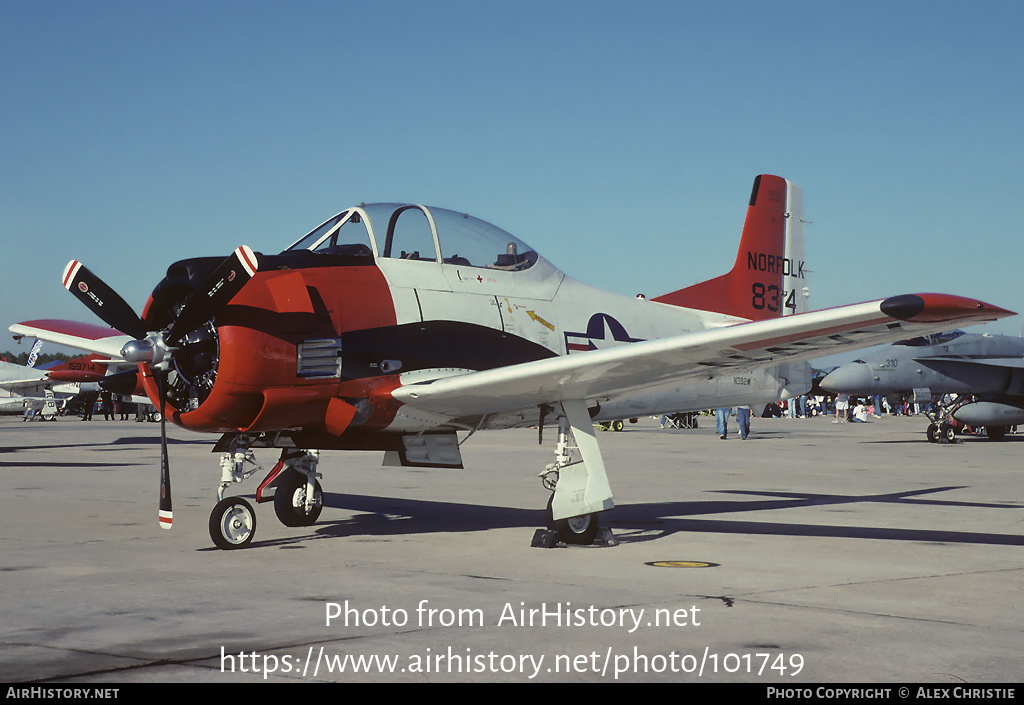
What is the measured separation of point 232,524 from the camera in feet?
28.8

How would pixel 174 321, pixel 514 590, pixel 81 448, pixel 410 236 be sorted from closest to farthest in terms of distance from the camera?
1. pixel 514 590
2. pixel 174 321
3. pixel 410 236
4. pixel 81 448

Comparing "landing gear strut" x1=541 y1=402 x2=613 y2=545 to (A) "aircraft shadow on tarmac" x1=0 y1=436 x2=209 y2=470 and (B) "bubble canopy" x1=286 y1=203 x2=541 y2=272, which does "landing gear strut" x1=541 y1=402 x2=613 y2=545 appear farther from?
(A) "aircraft shadow on tarmac" x1=0 y1=436 x2=209 y2=470

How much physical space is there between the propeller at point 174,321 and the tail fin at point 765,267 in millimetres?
6696

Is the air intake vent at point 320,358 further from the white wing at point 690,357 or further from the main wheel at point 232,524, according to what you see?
the main wheel at point 232,524

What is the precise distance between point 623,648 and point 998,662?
5.81 feet

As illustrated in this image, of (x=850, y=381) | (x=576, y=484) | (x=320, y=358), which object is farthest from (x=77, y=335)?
(x=850, y=381)

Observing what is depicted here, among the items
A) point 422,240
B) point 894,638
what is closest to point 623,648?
point 894,638

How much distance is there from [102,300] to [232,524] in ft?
7.45

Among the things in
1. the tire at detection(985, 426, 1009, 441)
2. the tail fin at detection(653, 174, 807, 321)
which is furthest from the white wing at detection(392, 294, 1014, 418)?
the tire at detection(985, 426, 1009, 441)

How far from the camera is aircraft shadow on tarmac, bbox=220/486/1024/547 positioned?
9.74 m

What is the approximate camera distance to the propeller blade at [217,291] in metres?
7.64

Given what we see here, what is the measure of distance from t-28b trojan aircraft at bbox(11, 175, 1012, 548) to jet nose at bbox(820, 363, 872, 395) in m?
21.0

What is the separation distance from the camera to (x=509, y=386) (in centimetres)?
861

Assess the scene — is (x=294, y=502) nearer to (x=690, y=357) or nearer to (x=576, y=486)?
(x=576, y=486)
